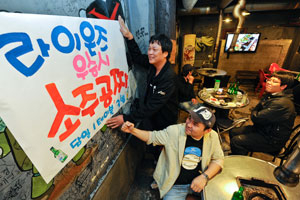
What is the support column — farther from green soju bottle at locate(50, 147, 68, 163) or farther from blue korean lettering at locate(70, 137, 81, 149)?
green soju bottle at locate(50, 147, 68, 163)

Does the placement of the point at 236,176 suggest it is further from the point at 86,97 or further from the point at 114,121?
the point at 86,97

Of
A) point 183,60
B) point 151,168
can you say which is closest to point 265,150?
point 151,168

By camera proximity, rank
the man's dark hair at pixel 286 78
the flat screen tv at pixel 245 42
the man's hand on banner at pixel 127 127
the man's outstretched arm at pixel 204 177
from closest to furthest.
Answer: the man's outstretched arm at pixel 204 177, the man's hand on banner at pixel 127 127, the man's dark hair at pixel 286 78, the flat screen tv at pixel 245 42

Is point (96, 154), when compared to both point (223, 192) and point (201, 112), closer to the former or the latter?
point (201, 112)

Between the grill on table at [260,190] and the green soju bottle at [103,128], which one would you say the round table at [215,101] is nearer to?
the grill on table at [260,190]

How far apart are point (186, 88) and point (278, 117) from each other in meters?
1.91

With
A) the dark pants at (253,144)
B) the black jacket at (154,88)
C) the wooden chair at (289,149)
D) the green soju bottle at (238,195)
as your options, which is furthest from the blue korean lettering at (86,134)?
the wooden chair at (289,149)

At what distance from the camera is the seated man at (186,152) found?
1601 millimetres

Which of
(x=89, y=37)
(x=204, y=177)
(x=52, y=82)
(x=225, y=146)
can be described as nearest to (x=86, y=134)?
(x=52, y=82)

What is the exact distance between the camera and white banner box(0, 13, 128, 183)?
2.34 ft

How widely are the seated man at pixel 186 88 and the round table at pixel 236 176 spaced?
1940 mm

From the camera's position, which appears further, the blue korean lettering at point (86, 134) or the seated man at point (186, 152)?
the seated man at point (186, 152)

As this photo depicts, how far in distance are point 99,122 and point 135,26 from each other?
1565mm

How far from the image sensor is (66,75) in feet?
3.30
